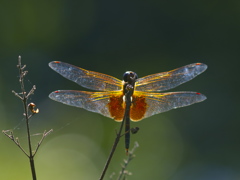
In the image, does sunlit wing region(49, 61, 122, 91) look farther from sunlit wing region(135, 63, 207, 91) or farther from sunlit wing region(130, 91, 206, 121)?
sunlit wing region(135, 63, 207, 91)

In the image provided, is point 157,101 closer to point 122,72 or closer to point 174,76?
point 174,76

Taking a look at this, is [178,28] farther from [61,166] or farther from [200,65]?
[200,65]

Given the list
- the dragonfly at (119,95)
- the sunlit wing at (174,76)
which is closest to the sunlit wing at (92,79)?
the dragonfly at (119,95)

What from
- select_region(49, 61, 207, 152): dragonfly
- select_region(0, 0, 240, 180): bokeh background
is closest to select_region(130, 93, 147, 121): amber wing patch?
select_region(49, 61, 207, 152): dragonfly

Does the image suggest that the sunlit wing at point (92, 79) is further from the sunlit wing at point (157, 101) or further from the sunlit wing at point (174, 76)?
the sunlit wing at point (174, 76)

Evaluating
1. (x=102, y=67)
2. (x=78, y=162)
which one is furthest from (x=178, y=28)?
(x=78, y=162)
